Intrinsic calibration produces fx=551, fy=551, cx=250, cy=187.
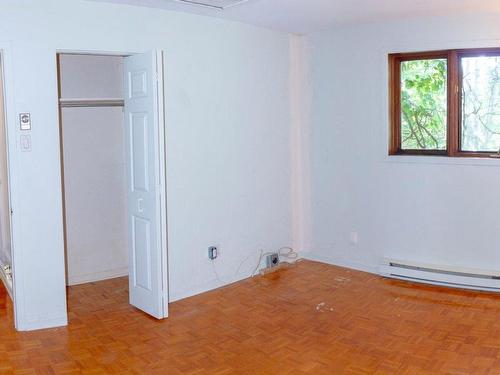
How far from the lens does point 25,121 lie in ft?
14.0

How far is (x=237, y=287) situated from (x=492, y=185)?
259cm

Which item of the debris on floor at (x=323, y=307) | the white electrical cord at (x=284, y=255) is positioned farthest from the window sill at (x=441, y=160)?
the debris on floor at (x=323, y=307)

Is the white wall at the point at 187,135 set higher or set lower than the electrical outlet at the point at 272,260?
higher

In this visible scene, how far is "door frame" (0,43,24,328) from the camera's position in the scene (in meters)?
4.15

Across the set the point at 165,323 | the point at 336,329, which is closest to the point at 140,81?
the point at 165,323

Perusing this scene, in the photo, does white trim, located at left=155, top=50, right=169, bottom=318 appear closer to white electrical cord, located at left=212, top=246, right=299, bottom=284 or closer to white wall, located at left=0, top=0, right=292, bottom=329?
white wall, located at left=0, top=0, right=292, bottom=329

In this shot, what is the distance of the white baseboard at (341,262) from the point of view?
231 inches

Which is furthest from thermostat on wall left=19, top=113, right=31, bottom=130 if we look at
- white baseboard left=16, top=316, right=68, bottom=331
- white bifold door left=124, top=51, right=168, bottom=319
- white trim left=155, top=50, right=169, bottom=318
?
white baseboard left=16, top=316, right=68, bottom=331

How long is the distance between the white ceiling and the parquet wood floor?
260 cm

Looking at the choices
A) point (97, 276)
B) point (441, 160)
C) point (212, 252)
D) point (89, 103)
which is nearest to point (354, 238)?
point (441, 160)

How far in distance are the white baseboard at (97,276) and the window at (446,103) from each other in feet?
10.3

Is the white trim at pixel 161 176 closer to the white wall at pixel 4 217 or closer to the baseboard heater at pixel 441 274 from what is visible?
the white wall at pixel 4 217

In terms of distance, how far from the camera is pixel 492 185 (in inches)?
201

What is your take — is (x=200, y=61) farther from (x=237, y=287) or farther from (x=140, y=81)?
(x=237, y=287)
